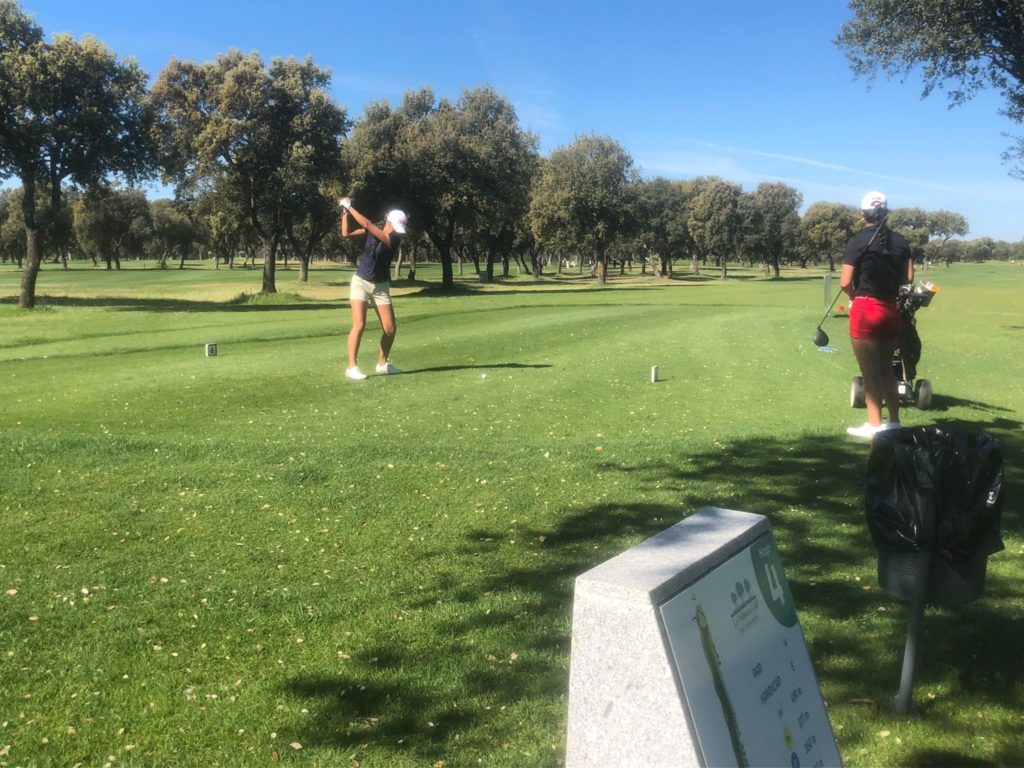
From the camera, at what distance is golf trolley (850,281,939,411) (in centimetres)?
973

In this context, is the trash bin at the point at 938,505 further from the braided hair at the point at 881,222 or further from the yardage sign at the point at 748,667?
the braided hair at the point at 881,222

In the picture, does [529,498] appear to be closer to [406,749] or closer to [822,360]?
[406,749]

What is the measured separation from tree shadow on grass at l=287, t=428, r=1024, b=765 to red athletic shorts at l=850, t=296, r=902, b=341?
2.03m

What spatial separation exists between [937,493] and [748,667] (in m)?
1.28

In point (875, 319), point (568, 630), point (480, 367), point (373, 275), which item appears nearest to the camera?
point (568, 630)

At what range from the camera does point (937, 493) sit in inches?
127

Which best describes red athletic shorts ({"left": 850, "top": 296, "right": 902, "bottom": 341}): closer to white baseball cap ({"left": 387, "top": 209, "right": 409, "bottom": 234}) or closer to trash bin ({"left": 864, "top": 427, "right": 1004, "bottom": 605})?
trash bin ({"left": 864, "top": 427, "right": 1004, "bottom": 605})

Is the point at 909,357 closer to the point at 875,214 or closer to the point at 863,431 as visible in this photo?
the point at 863,431

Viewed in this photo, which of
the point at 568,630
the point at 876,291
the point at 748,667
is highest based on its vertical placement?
the point at 876,291

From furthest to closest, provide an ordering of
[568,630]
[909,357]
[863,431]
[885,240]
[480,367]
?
[480,367] → [909,357] → [863,431] → [885,240] → [568,630]

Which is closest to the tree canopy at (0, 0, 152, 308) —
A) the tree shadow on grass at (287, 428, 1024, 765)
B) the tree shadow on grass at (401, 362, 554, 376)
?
the tree shadow on grass at (401, 362, 554, 376)

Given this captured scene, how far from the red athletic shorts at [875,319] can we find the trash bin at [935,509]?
206 inches

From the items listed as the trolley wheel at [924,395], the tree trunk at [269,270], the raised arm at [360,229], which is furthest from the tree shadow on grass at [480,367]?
the tree trunk at [269,270]

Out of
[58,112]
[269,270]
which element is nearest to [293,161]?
[269,270]
